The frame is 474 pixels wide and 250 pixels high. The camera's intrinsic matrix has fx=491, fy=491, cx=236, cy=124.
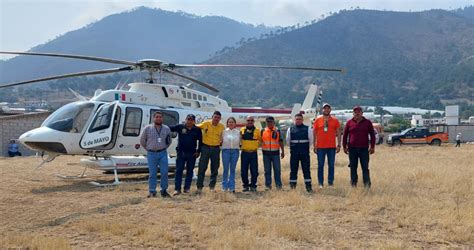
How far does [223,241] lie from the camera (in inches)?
213

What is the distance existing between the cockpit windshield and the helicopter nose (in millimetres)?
220

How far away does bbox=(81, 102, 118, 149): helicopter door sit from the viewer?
36.6 ft

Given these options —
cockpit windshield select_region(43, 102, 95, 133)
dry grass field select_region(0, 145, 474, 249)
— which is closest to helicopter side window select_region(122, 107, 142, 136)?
cockpit windshield select_region(43, 102, 95, 133)

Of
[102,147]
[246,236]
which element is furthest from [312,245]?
[102,147]

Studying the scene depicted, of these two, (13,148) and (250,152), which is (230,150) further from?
(13,148)

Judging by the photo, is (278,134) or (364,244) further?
(278,134)

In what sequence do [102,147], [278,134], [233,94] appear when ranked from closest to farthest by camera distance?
[278,134] < [102,147] < [233,94]

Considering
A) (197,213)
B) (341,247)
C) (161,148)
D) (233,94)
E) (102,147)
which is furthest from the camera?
(233,94)

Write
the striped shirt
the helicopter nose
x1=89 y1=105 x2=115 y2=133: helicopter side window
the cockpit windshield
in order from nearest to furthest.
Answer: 1. the striped shirt
2. the helicopter nose
3. the cockpit windshield
4. x1=89 y1=105 x2=115 y2=133: helicopter side window

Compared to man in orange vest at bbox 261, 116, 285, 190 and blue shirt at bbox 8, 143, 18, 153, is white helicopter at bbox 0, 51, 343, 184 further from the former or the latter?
blue shirt at bbox 8, 143, 18, 153

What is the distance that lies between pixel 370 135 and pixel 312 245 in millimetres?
4366

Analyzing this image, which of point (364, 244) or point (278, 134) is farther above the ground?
point (278, 134)

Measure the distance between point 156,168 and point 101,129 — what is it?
2.86 meters

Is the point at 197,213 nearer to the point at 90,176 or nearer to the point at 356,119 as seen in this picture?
the point at 356,119
